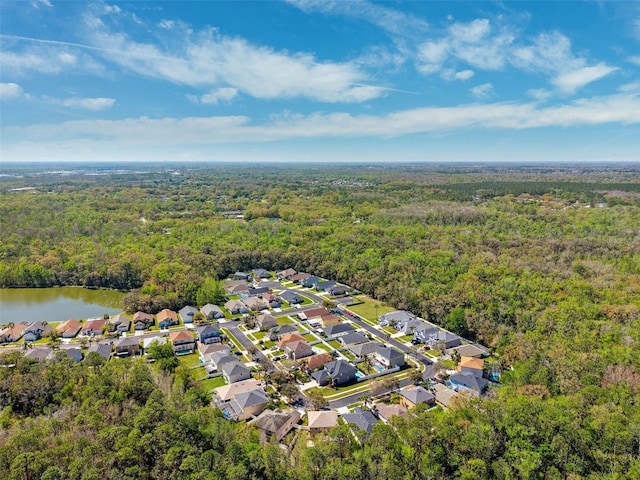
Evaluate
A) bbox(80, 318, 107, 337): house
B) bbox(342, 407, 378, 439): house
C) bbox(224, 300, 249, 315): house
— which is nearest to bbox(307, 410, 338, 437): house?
bbox(342, 407, 378, 439): house

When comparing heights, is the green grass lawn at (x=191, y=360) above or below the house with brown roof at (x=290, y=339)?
below

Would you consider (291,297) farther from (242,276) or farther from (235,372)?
(235,372)

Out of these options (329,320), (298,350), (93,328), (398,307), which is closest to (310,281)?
(329,320)

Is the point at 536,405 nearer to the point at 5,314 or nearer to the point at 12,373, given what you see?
the point at 12,373

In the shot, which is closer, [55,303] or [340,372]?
[340,372]

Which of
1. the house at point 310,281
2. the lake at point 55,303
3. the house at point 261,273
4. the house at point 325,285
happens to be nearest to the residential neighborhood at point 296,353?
the house at point 325,285

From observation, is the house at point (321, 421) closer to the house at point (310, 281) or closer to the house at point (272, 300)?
the house at point (272, 300)
